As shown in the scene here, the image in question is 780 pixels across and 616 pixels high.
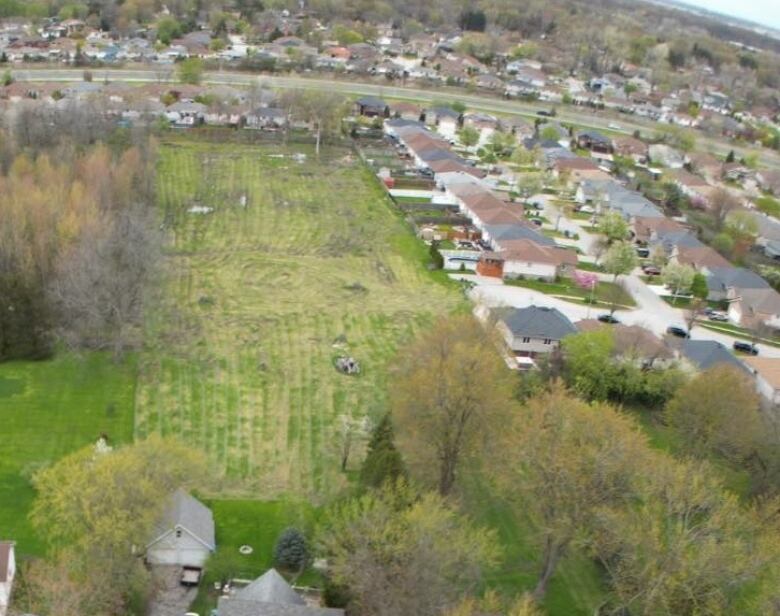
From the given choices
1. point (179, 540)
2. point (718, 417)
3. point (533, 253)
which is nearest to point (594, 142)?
point (533, 253)

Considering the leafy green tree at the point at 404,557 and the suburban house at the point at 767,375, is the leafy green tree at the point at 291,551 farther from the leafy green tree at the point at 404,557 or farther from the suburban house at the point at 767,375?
the suburban house at the point at 767,375

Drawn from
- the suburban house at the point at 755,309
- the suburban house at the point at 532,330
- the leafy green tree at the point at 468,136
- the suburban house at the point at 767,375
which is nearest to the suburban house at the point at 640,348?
the suburban house at the point at 532,330

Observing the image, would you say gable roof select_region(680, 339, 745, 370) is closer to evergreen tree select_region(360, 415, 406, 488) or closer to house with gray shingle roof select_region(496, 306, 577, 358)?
house with gray shingle roof select_region(496, 306, 577, 358)

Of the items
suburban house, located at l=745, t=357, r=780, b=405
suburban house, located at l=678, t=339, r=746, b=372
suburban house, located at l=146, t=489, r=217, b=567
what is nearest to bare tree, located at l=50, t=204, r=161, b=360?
suburban house, located at l=146, t=489, r=217, b=567

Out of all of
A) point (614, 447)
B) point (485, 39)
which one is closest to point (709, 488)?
point (614, 447)

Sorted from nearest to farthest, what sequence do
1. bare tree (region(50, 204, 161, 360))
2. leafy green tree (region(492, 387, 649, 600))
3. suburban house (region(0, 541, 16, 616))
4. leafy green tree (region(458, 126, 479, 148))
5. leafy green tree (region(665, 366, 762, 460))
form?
suburban house (region(0, 541, 16, 616)) < leafy green tree (region(492, 387, 649, 600)) < leafy green tree (region(665, 366, 762, 460)) < bare tree (region(50, 204, 161, 360)) < leafy green tree (region(458, 126, 479, 148))

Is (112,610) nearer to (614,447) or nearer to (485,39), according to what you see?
(614,447)

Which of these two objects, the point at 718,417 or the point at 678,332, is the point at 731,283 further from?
the point at 718,417
